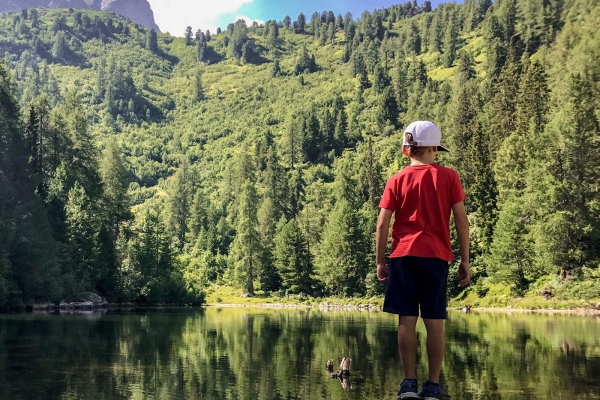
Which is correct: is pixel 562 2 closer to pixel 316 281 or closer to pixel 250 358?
pixel 316 281

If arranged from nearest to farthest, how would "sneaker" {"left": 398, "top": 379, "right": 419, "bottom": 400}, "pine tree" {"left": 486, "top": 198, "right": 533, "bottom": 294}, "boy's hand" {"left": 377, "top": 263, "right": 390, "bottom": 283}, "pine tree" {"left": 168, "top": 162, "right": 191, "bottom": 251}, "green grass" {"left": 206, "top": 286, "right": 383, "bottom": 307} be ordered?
"sneaker" {"left": 398, "top": 379, "right": 419, "bottom": 400} < "boy's hand" {"left": 377, "top": 263, "right": 390, "bottom": 283} < "pine tree" {"left": 486, "top": 198, "right": 533, "bottom": 294} < "green grass" {"left": 206, "top": 286, "right": 383, "bottom": 307} < "pine tree" {"left": 168, "top": 162, "right": 191, "bottom": 251}

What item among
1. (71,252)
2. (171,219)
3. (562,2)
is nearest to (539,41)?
(562,2)

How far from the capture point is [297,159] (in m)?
178

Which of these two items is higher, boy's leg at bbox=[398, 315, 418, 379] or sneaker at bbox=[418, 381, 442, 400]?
boy's leg at bbox=[398, 315, 418, 379]

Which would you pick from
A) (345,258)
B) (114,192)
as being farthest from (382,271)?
(114,192)

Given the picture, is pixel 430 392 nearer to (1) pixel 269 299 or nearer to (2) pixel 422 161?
(2) pixel 422 161

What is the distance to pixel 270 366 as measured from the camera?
17.6 metres

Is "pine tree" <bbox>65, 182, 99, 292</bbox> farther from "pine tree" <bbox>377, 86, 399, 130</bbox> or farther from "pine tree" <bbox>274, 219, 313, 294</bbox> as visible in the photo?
"pine tree" <bbox>377, 86, 399, 130</bbox>

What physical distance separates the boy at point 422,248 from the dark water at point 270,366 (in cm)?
479

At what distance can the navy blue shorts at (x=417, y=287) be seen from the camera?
7.91 metres

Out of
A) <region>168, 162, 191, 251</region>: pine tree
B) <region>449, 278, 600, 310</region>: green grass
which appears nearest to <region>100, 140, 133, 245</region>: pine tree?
<region>449, 278, 600, 310</region>: green grass

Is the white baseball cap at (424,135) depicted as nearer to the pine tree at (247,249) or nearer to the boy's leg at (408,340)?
the boy's leg at (408,340)

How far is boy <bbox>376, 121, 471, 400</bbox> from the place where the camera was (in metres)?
7.92

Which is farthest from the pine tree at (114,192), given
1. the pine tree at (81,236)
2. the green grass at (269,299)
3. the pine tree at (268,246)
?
the pine tree at (268,246)
